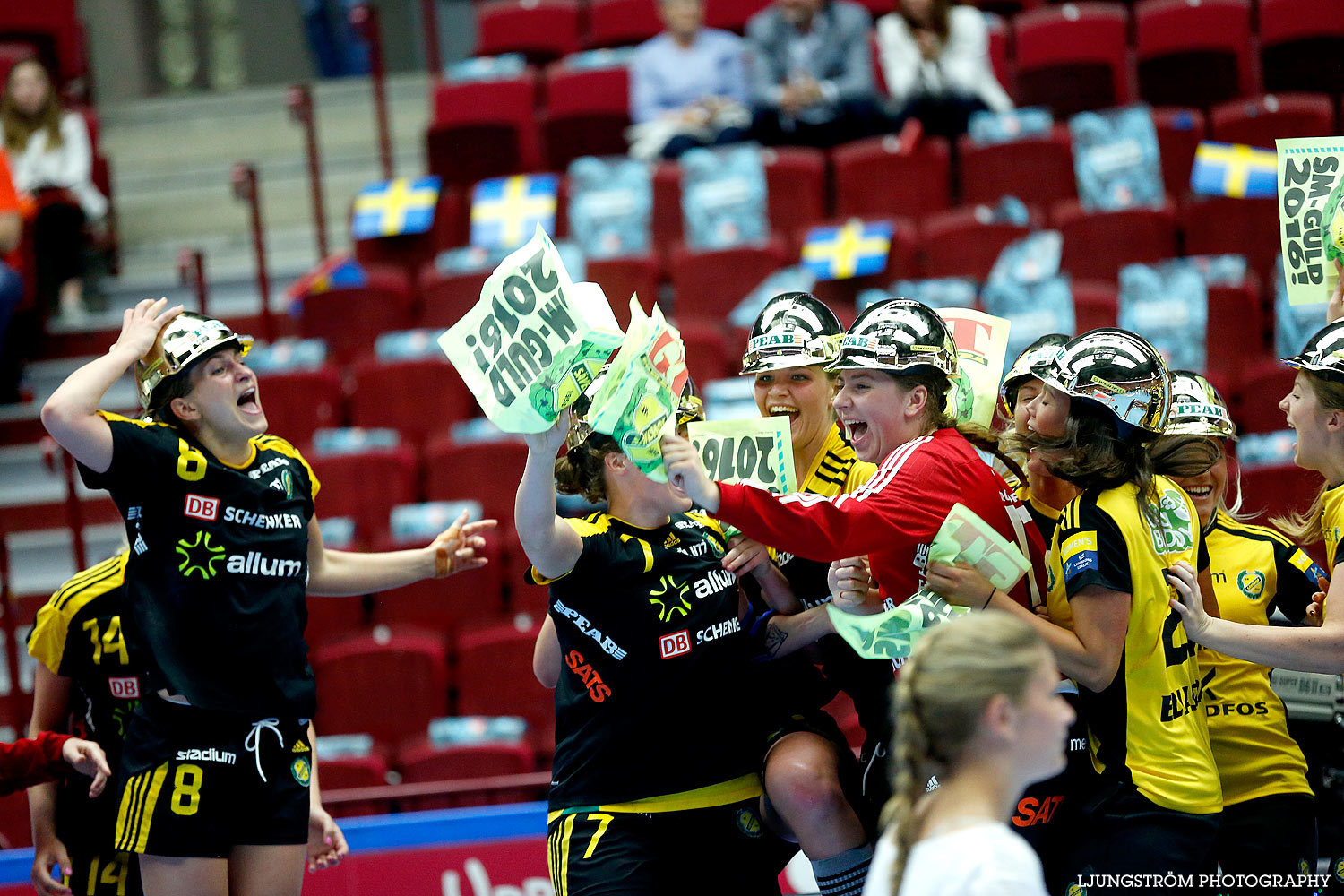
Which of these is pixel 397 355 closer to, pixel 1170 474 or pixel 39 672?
pixel 39 672

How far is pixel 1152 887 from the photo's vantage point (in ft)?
11.7

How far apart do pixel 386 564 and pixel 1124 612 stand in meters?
2.37

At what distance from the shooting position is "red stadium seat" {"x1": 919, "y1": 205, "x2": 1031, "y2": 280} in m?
8.11

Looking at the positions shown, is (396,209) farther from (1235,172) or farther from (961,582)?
(961,582)

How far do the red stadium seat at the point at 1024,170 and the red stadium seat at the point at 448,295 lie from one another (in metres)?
3.09

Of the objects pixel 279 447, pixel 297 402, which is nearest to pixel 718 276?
pixel 297 402

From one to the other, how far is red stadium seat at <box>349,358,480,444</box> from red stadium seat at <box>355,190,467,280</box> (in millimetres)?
1543

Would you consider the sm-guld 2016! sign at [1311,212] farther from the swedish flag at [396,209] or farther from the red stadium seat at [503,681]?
the swedish flag at [396,209]

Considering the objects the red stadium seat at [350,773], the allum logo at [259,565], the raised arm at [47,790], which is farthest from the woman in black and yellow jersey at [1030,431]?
the red stadium seat at [350,773]

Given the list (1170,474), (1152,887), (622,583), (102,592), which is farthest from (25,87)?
(1152,887)

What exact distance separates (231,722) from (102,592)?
713 millimetres

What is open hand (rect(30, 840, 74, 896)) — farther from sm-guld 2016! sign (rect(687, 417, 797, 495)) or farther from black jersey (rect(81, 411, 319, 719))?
sm-guld 2016! sign (rect(687, 417, 797, 495))

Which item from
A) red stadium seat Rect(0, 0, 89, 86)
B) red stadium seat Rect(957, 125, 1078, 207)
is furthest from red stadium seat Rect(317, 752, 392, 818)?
red stadium seat Rect(0, 0, 89, 86)

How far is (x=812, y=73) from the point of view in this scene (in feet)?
31.2
